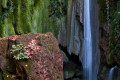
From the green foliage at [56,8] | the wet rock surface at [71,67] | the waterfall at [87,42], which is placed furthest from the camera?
the green foliage at [56,8]

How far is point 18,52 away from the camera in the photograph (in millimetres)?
4629

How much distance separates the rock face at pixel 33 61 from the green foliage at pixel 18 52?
10 centimetres

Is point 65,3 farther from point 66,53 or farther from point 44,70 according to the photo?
point 44,70

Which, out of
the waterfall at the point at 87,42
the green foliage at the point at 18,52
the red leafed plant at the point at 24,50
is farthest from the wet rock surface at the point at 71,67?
the green foliage at the point at 18,52

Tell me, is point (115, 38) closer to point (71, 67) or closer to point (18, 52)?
point (71, 67)

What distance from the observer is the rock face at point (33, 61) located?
4.48 metres

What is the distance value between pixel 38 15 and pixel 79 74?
4.66m

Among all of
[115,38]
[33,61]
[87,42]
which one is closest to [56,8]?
[87,42]

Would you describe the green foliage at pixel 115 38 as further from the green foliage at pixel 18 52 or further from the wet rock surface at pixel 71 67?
the green foliage at pixel 18 52

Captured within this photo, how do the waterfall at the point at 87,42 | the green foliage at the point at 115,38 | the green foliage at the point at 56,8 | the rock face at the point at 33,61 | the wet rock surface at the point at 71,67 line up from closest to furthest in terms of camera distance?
the rock face at the point at 33,61, the green foliage at the point at 115,38, the waterfall at the point at 87,42, the wet rock surface at the point at 71,67, the green foliage at the point at 56,8

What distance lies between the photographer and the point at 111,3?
26.5ft

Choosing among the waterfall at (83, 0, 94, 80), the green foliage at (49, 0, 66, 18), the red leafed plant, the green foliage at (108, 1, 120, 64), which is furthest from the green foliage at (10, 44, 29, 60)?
→ the green foliage at (49, 0, 66, 18)

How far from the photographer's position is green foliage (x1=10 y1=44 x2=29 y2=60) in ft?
14.7

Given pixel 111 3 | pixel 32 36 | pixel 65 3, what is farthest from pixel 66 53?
pixel 32 36
